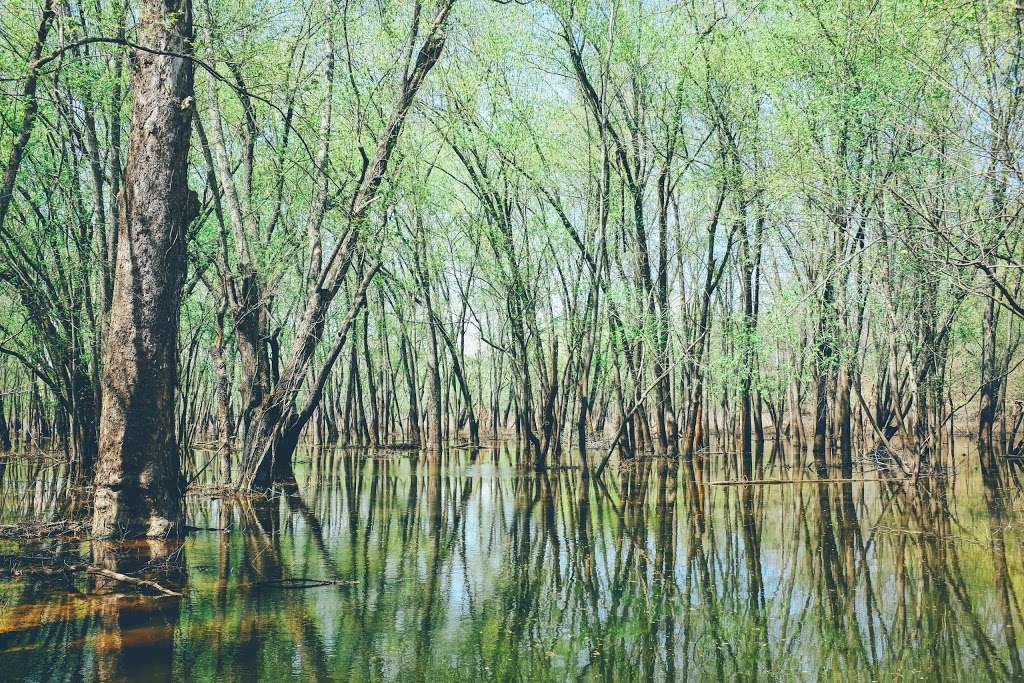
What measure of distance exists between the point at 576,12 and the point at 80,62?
32.8ft

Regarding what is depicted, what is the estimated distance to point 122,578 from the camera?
734 centimetres

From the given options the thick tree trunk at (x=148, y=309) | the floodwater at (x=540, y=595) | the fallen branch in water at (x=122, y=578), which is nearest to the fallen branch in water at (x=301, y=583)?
the floodwater at (x=540, y=595)

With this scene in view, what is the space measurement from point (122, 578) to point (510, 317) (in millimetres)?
14276

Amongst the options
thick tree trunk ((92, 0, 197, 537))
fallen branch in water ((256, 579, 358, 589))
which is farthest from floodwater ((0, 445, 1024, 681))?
thick tree trunk ((92, 0, 197, 537))

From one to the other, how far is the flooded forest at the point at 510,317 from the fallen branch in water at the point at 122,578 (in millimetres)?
82

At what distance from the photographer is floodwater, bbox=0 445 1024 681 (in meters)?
5.84

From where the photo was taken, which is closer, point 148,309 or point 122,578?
point 122,578

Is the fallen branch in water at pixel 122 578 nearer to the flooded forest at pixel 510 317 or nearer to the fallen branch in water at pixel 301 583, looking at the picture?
the flooded forest at pixel 510 317

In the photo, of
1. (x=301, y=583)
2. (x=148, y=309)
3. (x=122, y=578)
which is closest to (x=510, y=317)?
(x=148, y=309)

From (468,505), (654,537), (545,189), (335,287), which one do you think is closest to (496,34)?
(545,189)

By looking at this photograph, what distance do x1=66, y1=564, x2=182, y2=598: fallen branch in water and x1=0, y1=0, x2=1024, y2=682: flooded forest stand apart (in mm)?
82

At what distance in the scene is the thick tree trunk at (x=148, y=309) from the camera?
9289mm

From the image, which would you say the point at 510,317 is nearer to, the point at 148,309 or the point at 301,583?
the point at 148,309

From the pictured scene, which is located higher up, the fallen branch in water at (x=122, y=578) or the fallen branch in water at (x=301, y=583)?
the fallen branch in water at (x=122, y=578)
